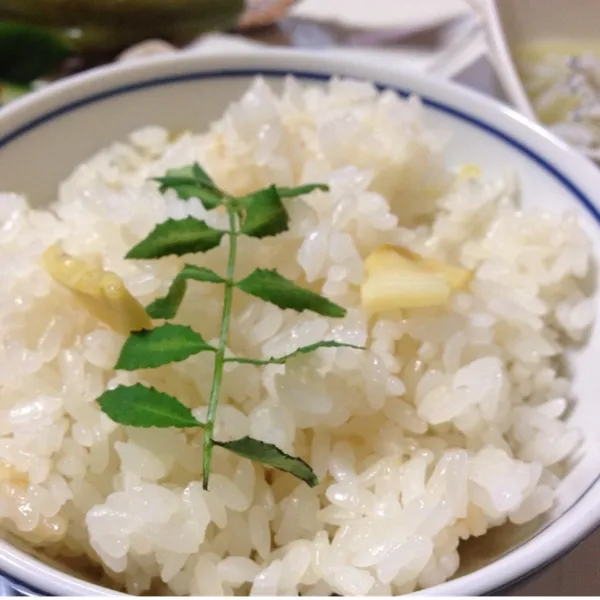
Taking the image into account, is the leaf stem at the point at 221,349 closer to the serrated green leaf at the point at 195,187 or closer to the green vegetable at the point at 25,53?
the serrated green leaf at the point at 195,187

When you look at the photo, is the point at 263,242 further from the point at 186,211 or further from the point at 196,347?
the point at 196,347

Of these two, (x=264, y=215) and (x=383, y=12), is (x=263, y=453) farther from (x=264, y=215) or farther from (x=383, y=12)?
(x=383, y=12)

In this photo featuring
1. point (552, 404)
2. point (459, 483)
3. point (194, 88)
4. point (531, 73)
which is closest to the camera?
point (459, 483)

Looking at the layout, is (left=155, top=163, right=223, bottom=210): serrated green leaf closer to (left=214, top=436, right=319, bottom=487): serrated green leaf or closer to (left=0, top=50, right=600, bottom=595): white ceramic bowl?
(left=0, top=50, right=600, bottom=595): white ceramic bowl

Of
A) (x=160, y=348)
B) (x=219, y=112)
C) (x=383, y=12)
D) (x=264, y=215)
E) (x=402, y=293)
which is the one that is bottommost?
(x=160, y=348)

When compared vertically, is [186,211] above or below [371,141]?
below

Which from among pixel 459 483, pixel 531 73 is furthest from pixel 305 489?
pixel 531 73

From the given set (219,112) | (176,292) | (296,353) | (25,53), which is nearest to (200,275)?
(176,292)
